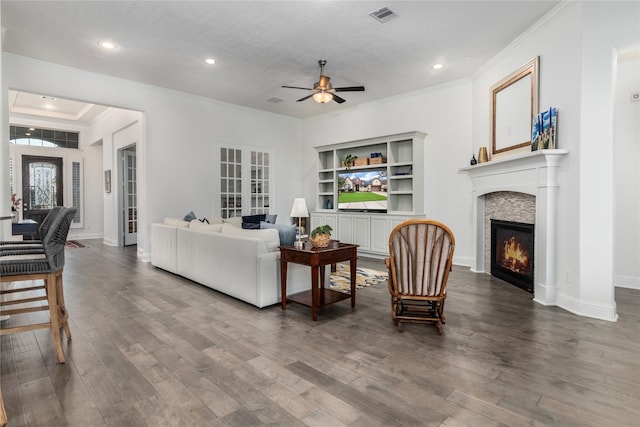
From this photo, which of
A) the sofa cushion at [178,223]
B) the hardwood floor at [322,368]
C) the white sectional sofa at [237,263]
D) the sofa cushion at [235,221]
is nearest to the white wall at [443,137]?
the hardwood floor at [322,368]

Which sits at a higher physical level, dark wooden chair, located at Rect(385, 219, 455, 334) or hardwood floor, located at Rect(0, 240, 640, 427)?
dark wooden chair, located at Rect(385, 219, 455, 334)

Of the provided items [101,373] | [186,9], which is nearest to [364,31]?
[186,9]

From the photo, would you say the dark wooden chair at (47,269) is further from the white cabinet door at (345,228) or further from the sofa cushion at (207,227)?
the white cabinet door at (345,228)

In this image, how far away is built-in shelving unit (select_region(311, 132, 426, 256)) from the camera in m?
6.23

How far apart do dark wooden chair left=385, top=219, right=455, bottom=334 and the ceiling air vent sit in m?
2.41

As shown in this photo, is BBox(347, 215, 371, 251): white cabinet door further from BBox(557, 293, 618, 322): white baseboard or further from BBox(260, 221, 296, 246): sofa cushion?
BBox(557, 293, 618, 322): white baseboard

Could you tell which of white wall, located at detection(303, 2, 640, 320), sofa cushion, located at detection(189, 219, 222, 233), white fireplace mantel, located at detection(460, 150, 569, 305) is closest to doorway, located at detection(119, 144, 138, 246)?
sofa cushion, located at detection(189, 219, 222, 233)

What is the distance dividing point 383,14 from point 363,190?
3755 millimetres

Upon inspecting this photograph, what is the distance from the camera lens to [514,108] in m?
4.49

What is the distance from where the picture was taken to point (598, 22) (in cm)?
331

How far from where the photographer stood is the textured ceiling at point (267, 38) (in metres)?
3.67

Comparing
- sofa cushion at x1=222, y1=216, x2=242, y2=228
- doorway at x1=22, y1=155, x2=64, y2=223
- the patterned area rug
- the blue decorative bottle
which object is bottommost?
the patterned area rug

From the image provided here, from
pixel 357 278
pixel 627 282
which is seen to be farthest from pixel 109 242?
pixel 627 282

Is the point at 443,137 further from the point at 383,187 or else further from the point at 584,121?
the point at 584,121
